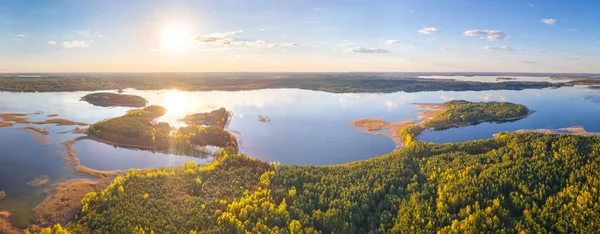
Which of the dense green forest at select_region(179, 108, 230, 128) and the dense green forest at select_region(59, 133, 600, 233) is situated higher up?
the dense green forest at select_region(179, 108, 230, 128)

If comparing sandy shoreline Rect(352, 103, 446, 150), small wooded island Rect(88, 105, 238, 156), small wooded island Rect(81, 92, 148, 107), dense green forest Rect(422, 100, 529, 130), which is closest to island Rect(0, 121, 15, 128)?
small wooded island Rect(88, 105, 238, 156)

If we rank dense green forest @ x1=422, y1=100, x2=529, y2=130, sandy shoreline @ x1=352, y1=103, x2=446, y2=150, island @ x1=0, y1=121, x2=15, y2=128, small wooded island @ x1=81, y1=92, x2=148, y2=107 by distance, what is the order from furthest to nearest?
small wooded island @ x1=81, y1=92, x2=148, y2=107 < dense green forest @ x1=422, y1=100, x2=529, y2=130 < island @ x1=0, y1=121, x2=15, y2=128 < sandy shoreline @ x1=352, y1=103, x2=446, y2=150

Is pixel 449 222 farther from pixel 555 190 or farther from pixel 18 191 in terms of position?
pixel 18 191

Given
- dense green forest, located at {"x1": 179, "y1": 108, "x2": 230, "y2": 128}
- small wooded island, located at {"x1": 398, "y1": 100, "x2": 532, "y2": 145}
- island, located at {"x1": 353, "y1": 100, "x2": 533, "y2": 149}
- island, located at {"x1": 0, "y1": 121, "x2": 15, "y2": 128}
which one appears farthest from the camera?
dense green forest, located at {"x1": 179, "y1": 108, "x2": 230, "y2": 128}

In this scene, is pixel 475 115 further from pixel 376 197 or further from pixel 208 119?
pixel 208 119

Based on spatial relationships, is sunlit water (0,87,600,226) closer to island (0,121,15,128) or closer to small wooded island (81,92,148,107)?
island (0,121,15,128)

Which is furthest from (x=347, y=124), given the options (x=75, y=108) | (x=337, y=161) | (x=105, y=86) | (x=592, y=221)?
(x=105, y=86)

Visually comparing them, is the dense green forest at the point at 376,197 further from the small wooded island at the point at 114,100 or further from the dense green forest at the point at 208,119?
the small wooded island at the point at 114,100

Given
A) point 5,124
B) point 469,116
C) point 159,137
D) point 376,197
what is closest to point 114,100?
point 5,124
